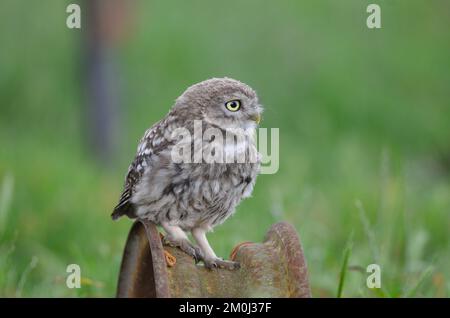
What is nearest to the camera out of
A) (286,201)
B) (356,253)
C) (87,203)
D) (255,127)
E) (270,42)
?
(255,127)

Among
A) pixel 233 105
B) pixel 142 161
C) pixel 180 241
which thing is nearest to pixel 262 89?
pixel 142 161

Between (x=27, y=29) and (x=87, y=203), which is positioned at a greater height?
(x=27, y=29)

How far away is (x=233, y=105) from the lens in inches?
170

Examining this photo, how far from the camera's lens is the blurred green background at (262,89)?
8.36 m

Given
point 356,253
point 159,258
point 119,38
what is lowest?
point 356,253

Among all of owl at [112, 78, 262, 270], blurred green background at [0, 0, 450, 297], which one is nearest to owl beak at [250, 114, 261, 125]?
owl at [112, 78, 262, 270]

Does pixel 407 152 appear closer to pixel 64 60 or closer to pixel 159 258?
pixel 64 60

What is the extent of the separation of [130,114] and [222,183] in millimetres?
8600

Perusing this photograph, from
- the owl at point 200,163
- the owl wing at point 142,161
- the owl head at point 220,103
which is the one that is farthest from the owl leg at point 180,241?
the owl head at point 220,103

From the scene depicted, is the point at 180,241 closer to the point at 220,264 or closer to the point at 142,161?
the point at 220,264

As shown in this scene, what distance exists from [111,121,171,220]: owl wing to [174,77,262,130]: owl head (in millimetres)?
191

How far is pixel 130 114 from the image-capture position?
12.7 meters

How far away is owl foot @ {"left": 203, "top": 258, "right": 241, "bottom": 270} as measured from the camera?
400 cm

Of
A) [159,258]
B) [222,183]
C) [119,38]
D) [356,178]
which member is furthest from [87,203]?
[159,258]
